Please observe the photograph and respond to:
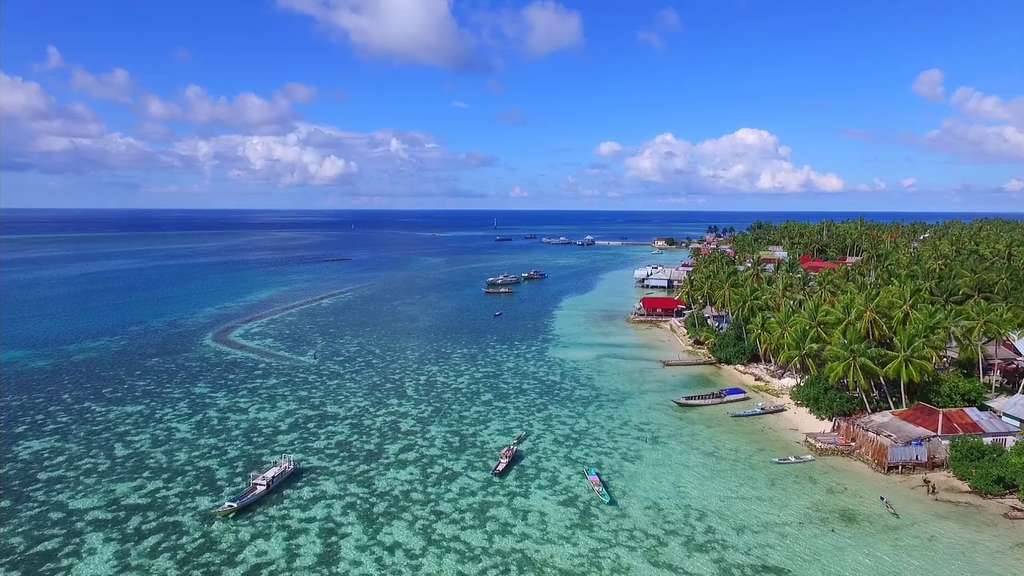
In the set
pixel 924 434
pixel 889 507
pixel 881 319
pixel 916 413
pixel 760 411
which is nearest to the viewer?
pixel 889 507

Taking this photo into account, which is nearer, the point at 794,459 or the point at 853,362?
the point at 794,459

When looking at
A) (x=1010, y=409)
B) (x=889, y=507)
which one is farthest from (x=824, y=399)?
(x=889, y=507)

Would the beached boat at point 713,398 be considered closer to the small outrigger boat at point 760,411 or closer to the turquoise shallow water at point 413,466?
the turquoise shallow water at point 413,466

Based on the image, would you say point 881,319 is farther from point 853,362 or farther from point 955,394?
point 955,394

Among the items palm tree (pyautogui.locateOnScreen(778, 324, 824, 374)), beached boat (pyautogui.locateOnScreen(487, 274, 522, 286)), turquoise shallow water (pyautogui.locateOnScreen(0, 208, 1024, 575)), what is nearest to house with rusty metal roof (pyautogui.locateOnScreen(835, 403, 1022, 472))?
turquoise shallow water (pyautogui.locateOnScreen(0, 208, 1024, 575))

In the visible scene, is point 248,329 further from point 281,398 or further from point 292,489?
point 292,489

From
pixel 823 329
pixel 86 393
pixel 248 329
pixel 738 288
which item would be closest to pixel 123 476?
pixel 86 393

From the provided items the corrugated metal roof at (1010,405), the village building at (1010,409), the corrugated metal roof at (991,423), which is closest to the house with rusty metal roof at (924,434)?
the corrugated metal roof at (991,423)

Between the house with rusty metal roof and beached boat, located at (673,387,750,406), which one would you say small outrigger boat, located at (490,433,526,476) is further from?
the house with rusty metal roof
